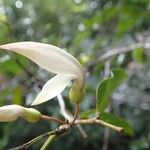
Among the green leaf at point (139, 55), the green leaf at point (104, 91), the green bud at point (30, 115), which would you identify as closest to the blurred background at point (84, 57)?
the green leaf at point (139, 55)

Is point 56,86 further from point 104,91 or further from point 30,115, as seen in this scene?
point 104,91

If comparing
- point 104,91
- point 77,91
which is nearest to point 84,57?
point 104,91

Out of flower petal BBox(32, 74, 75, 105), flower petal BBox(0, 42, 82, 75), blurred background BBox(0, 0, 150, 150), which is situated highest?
flower petal BBox(0, 42, 82, 75)

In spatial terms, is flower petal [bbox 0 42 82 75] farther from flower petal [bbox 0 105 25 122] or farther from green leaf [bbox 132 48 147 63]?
green leaf [bbox 132 48 147 63]

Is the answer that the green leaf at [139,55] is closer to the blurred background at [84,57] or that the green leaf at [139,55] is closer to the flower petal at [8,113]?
the blurred background at [84,57]

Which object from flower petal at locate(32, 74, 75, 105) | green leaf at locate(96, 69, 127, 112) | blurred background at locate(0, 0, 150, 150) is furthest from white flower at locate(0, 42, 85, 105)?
blurred background at locate(0, 0, 150, 150)

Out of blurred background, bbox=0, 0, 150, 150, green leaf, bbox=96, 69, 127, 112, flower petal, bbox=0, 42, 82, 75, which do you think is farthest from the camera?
blurred background, bbox=0, 0, 150, 150
